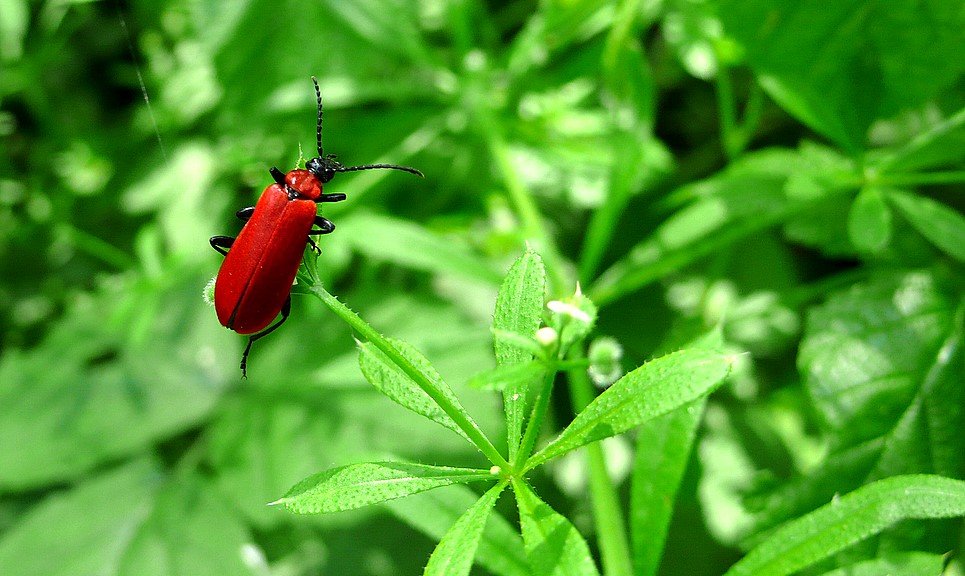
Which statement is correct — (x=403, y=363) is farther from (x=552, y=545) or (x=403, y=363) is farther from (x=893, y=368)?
(x=893, y=368)

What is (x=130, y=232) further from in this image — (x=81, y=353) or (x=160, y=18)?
(x=160, y=18)

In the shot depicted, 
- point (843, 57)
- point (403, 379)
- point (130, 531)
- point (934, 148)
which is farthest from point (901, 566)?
point (130, 531)

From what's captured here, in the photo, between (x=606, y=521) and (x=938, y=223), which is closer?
(x=606, y=521)

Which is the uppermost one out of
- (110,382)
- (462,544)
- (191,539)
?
(462,544)

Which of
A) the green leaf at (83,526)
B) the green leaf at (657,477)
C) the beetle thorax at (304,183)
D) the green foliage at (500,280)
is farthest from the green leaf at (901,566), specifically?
the green leaf at (83,526)

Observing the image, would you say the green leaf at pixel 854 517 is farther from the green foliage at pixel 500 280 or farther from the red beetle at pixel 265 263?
the red beetle at pixel 265 263

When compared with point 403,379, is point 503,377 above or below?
above

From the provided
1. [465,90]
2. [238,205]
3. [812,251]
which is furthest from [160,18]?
[812,251]
